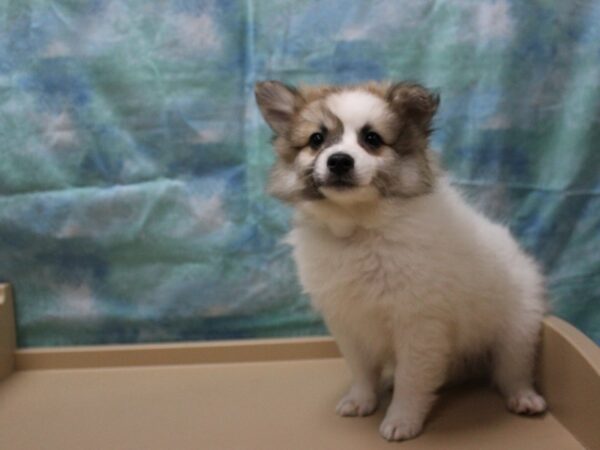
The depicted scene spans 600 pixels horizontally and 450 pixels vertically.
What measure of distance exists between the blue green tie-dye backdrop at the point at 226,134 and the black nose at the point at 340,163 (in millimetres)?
812

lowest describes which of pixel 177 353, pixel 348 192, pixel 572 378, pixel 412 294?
pixel 177 353

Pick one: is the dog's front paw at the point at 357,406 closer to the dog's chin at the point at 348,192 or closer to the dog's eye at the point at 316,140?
the dog's chin at the point at 348,192

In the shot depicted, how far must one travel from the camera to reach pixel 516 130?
8.20 ft

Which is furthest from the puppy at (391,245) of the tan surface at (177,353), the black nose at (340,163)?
the tan surface at (177,353)

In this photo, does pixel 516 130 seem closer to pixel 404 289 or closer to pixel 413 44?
pixel 413 44

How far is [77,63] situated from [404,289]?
1.53m

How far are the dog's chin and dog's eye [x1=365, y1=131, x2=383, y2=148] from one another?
0.46 feet

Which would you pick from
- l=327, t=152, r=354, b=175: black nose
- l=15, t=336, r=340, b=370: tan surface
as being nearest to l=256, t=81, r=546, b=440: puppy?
l=327, t=152, r=354, b=175: black nose

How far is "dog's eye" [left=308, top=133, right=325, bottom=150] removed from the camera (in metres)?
1.94

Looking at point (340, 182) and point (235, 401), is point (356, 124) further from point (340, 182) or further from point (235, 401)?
point (235, 401)

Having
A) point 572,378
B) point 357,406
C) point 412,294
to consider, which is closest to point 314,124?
point 412,294

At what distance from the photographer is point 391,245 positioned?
189 centimetres

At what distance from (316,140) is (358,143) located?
14 centimetres

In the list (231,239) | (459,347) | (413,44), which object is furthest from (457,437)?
(413,44)
